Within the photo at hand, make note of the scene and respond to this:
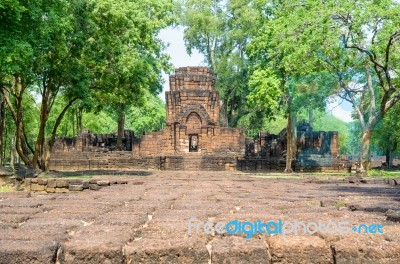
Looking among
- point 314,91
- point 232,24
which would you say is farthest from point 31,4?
point 232,24

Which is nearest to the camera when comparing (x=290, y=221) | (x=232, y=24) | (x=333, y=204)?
(x=290, y=221)

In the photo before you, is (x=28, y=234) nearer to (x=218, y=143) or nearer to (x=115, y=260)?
(x=115, y=260)

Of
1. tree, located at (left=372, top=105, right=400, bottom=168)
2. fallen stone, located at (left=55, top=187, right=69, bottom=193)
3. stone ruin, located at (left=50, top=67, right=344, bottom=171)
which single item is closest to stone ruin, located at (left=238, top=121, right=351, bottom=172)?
Result: stone ruin, located at (left=50, top=67, right=344, bottom=171)

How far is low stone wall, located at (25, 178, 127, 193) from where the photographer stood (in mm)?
11914

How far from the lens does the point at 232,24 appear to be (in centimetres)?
4506

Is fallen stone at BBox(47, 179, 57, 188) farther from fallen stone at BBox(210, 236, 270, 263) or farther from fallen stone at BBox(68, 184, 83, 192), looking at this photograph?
fallen stone at BBox(210, 236, 270, 263)

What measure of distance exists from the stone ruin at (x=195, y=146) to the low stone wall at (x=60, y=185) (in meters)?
20.1

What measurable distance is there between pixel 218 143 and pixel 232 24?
1474cm

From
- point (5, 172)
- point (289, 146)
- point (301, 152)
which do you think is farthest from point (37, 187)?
point (301, 152)

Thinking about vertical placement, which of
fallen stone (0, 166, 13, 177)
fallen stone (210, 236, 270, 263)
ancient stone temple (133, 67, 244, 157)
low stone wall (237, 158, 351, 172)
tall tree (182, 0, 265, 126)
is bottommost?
low stone wall (237, 158, 351, 172)

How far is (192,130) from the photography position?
36969 mm

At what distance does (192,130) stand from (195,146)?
8.64ft

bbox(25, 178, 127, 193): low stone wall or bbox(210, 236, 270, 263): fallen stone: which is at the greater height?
bbox(210, 236, 270, 263): fallen stone

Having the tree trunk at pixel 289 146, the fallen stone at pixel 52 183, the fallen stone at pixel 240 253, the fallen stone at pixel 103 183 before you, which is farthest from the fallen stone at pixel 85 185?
the tree trunk at pixel 289 146
